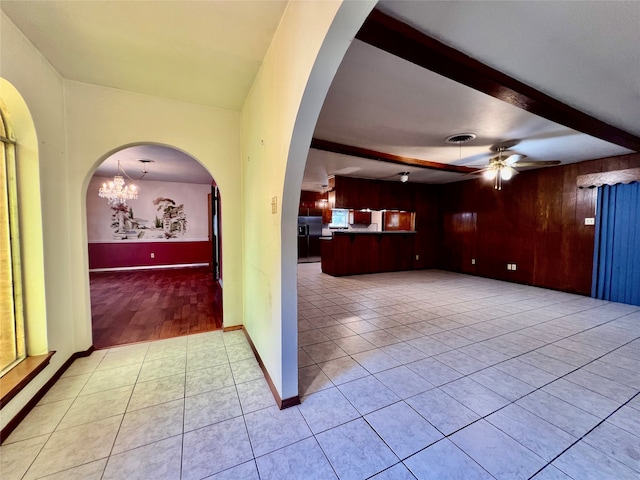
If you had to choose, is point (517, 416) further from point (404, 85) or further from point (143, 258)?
point (143, 258)

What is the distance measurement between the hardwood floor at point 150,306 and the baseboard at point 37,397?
0.22 meters

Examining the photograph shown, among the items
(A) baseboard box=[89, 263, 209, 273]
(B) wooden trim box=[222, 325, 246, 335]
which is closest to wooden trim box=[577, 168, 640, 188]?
(B) wooden trim box=[222, 325, 246, 335]

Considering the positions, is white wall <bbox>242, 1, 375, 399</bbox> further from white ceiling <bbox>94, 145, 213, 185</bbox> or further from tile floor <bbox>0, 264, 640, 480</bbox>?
white ceiling <bbox>94, 145, 213, 185</bbox>

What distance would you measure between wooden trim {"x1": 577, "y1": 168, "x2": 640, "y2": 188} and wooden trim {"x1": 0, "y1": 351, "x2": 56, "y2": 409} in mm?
7401

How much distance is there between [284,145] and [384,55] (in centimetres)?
107

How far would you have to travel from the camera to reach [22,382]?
5.15ft

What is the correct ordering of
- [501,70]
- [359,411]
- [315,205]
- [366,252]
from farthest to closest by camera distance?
[315,205], [366,252], [501,70], [359,411]

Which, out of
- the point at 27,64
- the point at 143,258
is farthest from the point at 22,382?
the point at 143,258

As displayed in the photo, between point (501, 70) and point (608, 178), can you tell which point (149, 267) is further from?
point (608, 178)

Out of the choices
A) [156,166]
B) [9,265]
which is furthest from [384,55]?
[156,166]

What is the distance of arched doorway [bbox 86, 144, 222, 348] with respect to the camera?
3.34m

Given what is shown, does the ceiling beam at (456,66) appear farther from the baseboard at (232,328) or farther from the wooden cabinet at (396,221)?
the wooden cabinet at (396,221)

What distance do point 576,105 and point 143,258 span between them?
8951 mm

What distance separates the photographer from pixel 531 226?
5.17 m
